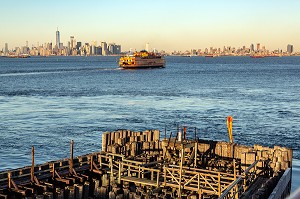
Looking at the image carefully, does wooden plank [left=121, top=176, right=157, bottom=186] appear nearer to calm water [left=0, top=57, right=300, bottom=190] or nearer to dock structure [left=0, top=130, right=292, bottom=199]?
dock structure [left=0, top=130, right=292, bottom=199]

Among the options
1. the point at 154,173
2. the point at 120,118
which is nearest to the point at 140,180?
the point at 154,173

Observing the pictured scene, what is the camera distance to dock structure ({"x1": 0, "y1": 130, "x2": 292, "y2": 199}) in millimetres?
18875

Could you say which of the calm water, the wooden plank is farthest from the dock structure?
the calm water

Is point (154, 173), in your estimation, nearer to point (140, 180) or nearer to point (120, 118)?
point (140, 180)

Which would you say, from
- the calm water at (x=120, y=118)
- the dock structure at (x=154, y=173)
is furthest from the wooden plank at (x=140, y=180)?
the calm water at (x=120, y=118)

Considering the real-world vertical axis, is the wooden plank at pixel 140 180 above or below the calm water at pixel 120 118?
above

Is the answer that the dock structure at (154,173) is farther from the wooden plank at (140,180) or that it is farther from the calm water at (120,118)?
the calm water at (120,118)

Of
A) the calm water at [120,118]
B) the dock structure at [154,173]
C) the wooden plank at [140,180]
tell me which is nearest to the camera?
the dock structure at [154,173]

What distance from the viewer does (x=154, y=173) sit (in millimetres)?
22609

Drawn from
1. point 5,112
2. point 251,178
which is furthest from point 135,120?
point 251,178

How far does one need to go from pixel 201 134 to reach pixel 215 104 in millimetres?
25057

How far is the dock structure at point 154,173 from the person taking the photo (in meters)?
18.9

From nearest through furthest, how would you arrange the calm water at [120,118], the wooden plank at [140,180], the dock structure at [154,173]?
1. the dock structure at [154,173]
2. the wooden plank at [140,180]
3. the calm water at [120,118]

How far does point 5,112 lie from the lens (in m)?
61.0
